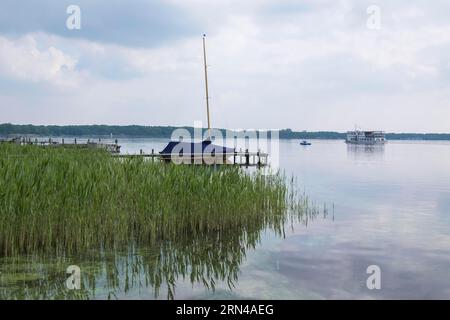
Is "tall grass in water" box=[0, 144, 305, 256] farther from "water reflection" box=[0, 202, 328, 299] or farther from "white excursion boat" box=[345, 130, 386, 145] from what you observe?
"white excursion boat" box=[345, 130, 386, 145]

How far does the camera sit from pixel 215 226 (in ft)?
42.1

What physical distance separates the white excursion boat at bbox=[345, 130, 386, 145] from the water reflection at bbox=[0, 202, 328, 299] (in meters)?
140

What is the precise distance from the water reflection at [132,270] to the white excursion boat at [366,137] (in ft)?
460

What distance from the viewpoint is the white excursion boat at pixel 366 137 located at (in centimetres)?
14282

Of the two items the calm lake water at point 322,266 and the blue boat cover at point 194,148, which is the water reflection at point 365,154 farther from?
the calm lake water at point 322,266

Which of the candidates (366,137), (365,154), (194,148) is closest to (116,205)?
(194,148)

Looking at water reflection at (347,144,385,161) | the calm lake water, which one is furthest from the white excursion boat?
the calm lake water

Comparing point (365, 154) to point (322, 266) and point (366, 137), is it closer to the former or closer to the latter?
point (366, 137)

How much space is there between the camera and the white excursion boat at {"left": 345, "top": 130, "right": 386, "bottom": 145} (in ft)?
469

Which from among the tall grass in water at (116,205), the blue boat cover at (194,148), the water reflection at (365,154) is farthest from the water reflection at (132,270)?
the water reflection at (365,154)

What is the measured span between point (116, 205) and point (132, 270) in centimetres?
250

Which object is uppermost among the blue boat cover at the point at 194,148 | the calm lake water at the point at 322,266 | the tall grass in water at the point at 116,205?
the blue boat cover at the point at 194,148

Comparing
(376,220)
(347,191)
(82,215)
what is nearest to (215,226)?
(82,215)
